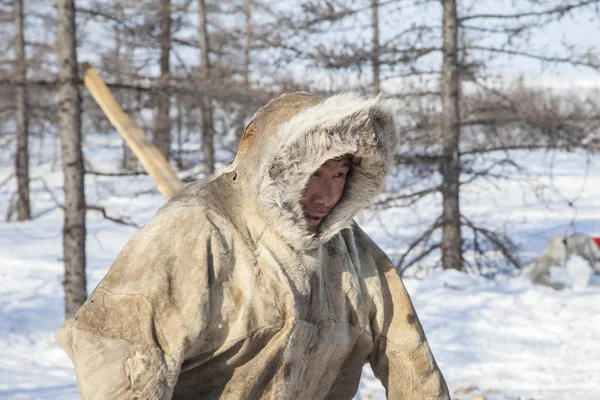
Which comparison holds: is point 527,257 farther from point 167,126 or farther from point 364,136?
point 364,136

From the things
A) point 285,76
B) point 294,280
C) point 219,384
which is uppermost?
point 285,76

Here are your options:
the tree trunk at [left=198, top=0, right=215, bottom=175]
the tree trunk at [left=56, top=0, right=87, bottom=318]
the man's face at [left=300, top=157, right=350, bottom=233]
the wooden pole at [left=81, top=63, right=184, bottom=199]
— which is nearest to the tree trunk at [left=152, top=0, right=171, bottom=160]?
the tree trunk at [left=198, top=0, right=215, bottom=175]

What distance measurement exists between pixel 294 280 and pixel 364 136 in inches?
19.4

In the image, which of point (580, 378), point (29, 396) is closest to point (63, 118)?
point (29, 396)

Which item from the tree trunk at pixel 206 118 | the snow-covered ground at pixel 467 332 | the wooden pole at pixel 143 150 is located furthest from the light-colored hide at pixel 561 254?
the wooden pole at pixel 143 150

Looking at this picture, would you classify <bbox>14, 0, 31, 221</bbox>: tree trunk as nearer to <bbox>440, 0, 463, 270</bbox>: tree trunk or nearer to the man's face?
<bbox>440, 0, 463, 270</bbox>: tree trunk

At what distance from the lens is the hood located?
7.59 ft

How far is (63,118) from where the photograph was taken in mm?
8430

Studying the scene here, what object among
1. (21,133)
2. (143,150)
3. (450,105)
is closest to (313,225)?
(143,150)

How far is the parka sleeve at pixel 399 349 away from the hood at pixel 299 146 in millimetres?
402

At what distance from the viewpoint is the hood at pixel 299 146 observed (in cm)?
231

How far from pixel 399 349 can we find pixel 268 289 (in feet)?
2.21

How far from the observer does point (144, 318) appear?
204 centimetres

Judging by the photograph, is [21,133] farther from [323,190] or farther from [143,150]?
[323,190]
